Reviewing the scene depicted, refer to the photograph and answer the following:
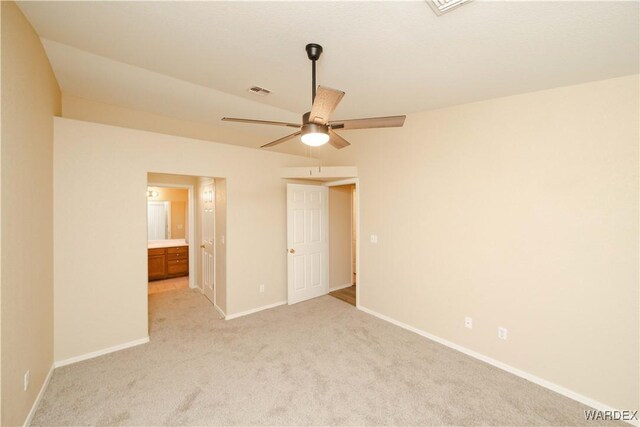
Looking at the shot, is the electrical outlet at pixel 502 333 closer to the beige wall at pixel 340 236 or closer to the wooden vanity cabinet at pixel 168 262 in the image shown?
the beige wall at pixel 340 236

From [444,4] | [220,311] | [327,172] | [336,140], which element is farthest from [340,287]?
[444,4]

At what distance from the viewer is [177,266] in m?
5.86

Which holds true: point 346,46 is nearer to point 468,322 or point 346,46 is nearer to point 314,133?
point 314,133

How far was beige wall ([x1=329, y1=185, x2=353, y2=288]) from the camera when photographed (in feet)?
16.3

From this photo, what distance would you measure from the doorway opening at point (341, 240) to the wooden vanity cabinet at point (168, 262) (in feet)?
11.7

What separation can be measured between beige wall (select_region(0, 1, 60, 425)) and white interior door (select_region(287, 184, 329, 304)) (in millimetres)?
2759

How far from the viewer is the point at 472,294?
9.39 feet

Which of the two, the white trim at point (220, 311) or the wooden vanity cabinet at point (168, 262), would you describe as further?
the wooden vanity cabinet at point (168, 262)

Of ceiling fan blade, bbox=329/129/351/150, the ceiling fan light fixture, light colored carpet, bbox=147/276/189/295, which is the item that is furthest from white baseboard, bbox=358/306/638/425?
light colored carpet, bbox=147/276/189/295

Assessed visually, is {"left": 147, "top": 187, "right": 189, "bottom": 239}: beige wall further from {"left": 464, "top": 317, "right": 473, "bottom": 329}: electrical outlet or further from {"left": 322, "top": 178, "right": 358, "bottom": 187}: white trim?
{"left": 464, "top": 317, "right": 473, "bottom": 329}: electrical outlet

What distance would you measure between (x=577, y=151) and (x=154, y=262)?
7027 millimetres

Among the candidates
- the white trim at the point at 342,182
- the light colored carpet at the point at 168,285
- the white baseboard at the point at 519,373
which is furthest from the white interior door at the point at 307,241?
the light colored carpet at the point at 168,285

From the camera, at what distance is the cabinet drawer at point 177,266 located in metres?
5.77

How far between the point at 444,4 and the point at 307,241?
3555 millimetres
